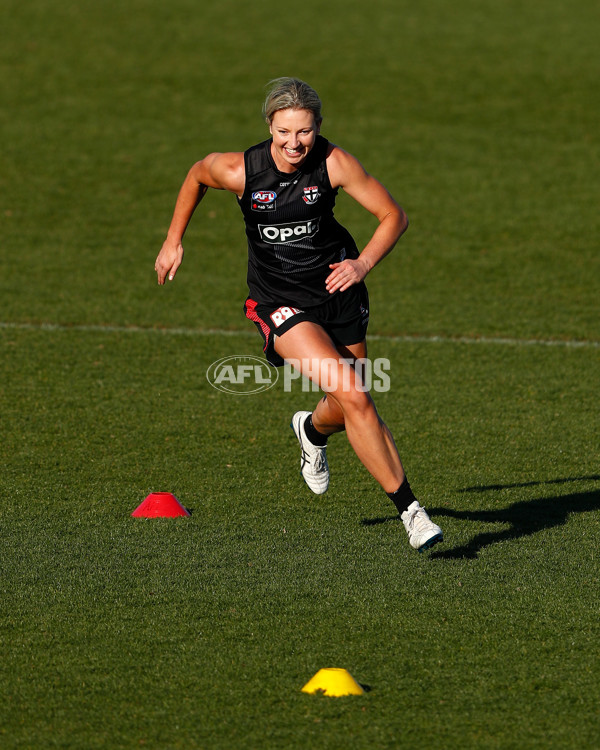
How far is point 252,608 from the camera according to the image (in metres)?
5.16

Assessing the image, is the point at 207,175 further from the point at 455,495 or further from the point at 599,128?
the point at 599,128

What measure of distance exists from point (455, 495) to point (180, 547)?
74.6 inches

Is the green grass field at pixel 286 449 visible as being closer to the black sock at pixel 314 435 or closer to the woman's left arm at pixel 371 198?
the black sock at pixel 314 435

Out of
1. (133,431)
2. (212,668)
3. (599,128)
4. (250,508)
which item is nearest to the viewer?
(212,668)

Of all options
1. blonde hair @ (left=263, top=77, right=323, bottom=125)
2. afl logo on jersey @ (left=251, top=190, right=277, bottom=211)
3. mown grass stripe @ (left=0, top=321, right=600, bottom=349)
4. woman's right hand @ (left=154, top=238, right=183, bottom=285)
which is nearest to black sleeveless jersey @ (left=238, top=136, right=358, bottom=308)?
afl logo on jersey @ (left=251, top=190, right=277, bottom=211)

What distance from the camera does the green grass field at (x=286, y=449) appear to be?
14.2ft

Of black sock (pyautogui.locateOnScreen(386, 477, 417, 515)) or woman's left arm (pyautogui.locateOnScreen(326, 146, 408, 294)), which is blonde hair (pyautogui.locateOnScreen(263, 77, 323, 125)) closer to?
woman's left arm (pyautogui.locateOnScreen(326, 146, 408, 294))

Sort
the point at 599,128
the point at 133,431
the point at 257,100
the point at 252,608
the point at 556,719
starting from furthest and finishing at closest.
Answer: the point at 257,100 < the point at 599,128 < the point at 133,431 < the point at 252,608 < the point at 556,719

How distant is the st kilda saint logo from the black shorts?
58 cm

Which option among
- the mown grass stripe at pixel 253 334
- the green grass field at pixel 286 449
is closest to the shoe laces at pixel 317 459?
the green grass field at pixel 286 449

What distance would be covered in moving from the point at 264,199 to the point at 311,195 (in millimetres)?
241

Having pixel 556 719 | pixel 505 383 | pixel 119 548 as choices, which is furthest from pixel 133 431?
pixel 556 719

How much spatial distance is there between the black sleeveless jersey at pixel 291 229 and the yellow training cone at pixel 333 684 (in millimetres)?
2386

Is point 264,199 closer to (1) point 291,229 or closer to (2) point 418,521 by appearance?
(1) point 291,229
